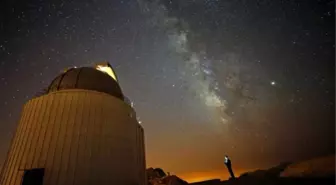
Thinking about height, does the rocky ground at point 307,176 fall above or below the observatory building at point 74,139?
below

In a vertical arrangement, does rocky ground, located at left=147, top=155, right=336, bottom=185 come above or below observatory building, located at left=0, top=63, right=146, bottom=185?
below

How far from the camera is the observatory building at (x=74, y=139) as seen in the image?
8.66m

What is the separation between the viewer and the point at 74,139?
9.20 metres

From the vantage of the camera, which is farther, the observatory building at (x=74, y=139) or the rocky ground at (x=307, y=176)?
the observatory building at (x=74, y=139)

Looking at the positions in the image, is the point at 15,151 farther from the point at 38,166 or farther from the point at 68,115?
the point at 68,115

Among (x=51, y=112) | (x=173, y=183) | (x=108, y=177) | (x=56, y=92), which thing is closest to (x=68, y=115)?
(x=51, y=112)

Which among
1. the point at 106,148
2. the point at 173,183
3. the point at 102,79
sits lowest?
the point at 173,183

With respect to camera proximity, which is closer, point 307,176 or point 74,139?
point 307,176

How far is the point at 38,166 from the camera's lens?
339 inches

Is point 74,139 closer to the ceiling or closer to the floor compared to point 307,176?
closer to the ceiling

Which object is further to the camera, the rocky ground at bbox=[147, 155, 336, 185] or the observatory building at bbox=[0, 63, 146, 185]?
the observatory building at bbox=[0, 63, 146, 185]

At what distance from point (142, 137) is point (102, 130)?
12.9ft

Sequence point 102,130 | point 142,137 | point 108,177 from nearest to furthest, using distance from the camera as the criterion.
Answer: point 108,177 → point 102,130 → point 142,137

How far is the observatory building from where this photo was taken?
8.66 m
